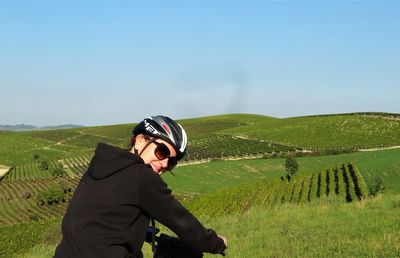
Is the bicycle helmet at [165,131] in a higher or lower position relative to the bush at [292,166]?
higher

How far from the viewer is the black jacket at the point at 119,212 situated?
9.48 feet

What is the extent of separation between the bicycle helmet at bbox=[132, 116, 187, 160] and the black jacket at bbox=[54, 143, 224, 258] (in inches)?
10.3

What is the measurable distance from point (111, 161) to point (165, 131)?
0.45 meters

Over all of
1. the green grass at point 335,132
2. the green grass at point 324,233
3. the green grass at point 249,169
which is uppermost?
the green grass at point 324,233

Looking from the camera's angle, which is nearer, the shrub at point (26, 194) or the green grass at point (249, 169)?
the green grass at point (249, 169)

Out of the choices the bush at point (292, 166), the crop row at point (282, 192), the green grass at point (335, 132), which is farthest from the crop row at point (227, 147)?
the crop row at point (282, 192)

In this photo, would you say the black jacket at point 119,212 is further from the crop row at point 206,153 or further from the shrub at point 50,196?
the crop row at point 206,153

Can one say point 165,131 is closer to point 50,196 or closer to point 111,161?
point 111,161

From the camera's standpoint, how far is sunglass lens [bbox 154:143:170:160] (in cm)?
321

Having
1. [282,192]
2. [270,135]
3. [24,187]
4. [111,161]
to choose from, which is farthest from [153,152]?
[270,135]

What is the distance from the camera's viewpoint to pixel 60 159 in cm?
10869

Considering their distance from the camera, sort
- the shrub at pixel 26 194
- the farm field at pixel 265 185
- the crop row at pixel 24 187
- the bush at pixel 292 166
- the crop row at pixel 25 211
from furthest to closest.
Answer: the crop row at pixel 24 187
the shrub at pixel 26 194
the bush at pixel 292 166
the crop row at pixel 25 211
the farm field at pixel 265 185

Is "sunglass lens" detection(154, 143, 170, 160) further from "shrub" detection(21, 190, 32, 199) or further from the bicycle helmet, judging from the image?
"shrub" detection(21, 190, 32, 199)

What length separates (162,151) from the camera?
10.6 ft
